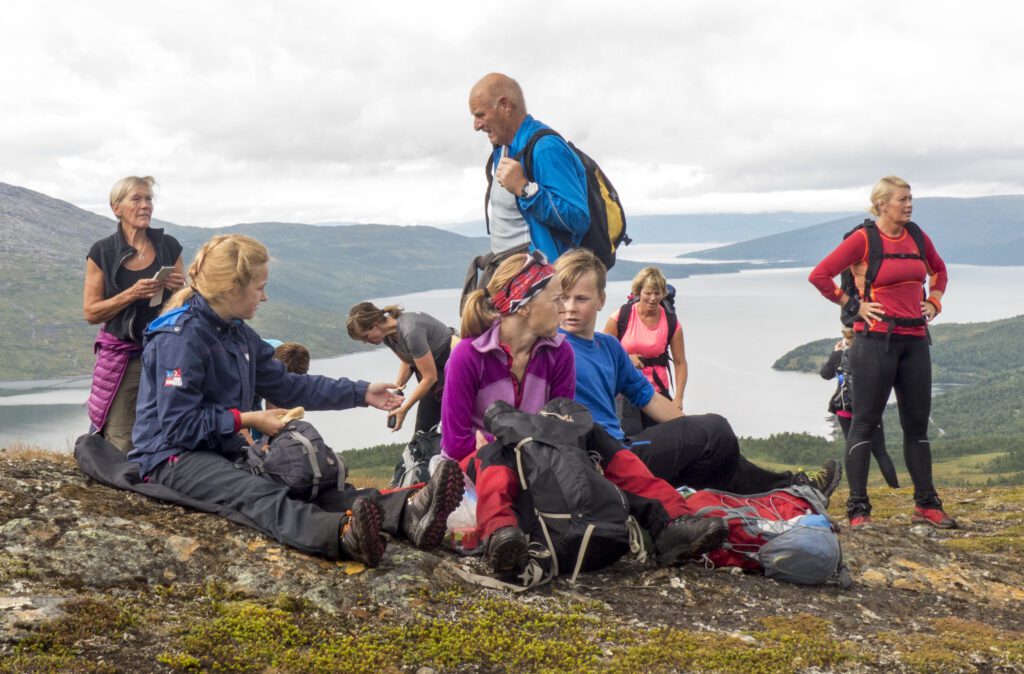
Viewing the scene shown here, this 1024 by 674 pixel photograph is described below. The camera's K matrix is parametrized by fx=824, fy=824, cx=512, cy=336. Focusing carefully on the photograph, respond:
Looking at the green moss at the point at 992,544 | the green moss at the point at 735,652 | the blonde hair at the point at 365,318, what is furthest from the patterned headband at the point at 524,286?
the green moss at the point at 992,544

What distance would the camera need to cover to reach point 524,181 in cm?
659

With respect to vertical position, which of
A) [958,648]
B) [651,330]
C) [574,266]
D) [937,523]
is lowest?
[937,523]

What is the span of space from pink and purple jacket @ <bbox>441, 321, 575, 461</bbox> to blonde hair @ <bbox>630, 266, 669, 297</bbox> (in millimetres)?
4436

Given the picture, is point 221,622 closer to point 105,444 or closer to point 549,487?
point 549,487

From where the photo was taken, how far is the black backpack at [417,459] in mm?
6883

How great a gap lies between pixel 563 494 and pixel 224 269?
2.57 metres

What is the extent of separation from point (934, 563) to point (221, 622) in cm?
532

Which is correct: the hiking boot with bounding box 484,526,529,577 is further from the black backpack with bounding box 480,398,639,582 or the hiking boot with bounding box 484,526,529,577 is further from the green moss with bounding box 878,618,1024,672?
the green moss with bounding box 878,618,1024,672

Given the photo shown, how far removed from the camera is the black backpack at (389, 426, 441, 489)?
6883 millimetres

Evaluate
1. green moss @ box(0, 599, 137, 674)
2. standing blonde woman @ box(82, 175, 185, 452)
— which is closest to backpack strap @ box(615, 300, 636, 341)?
standing blonde woman @ box(82, 175, 185, 452)

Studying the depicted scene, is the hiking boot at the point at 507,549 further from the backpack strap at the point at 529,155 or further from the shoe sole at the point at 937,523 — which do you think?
the shoe sole at the point at 937,523

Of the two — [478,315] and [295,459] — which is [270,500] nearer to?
[295,459]

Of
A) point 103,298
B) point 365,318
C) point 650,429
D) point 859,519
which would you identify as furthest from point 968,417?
point 103,298

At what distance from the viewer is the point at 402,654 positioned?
12.7ft
